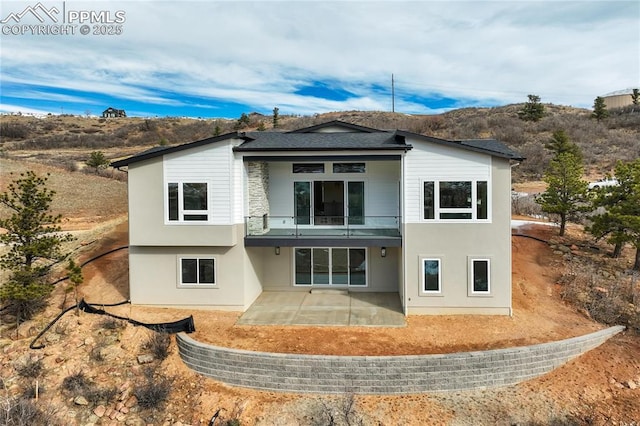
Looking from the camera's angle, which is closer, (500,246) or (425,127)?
(500,246)

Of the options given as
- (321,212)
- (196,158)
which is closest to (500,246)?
(321,212)

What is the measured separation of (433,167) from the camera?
1345 cm

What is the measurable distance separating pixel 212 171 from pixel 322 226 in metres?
4.87

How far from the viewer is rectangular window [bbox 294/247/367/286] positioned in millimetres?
16125

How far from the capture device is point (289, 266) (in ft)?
53.9

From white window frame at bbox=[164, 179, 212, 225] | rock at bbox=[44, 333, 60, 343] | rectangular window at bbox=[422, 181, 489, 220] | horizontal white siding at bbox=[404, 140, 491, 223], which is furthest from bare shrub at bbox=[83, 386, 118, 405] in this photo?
rectangular window at bbox=[422, 181, 489, 220]

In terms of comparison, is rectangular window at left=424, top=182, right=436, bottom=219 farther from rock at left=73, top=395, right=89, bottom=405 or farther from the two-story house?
rock at left=73, top=395, right=89, bottom=405

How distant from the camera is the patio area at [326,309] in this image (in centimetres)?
1317

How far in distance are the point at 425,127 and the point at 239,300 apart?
39.7m

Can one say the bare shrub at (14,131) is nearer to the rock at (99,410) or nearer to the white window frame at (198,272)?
the white window frame at (198,272)

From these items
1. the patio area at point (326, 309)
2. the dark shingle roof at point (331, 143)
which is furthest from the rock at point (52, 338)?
the dark shingle roof at point (331, 143)

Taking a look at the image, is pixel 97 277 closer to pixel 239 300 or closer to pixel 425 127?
pixel 239 300

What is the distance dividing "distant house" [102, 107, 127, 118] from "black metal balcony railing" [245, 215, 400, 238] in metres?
83.0

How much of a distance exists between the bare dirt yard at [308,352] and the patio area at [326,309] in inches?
18.4
